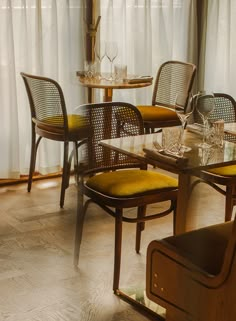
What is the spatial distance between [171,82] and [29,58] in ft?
3.27

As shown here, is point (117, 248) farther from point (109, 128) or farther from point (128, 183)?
point (109, 128)

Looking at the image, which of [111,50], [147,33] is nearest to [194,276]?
[111,50]

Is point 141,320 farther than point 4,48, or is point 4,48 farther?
point 4,48

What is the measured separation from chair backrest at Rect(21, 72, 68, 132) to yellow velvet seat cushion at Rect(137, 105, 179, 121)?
653mm

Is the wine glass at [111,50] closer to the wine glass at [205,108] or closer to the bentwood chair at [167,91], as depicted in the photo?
the bentwood chair at [167,91]

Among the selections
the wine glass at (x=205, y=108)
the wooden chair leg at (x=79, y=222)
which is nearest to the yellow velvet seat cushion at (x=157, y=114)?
the wooden chair leg at (x=79, y=222)

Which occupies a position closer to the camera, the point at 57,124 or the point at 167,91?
the point at 57,124

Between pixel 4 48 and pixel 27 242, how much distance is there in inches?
55.6

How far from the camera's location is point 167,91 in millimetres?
4434

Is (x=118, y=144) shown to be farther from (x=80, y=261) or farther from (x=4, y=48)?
(x=4, y=48)

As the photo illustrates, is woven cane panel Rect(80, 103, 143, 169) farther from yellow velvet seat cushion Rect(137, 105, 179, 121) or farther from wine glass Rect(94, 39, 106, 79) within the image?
wine glass Rect(94, 39, 106, 79)

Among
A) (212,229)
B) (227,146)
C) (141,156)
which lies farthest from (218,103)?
(212,229)

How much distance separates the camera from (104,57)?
4.45m

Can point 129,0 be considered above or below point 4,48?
above
